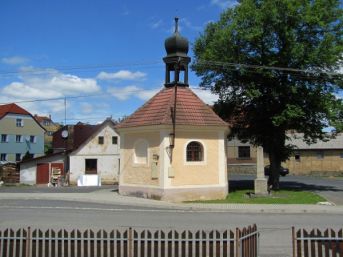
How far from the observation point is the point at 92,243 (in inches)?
327

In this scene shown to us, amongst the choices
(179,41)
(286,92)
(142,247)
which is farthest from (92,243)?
(286,92)

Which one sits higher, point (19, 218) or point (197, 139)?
point (197, 139)

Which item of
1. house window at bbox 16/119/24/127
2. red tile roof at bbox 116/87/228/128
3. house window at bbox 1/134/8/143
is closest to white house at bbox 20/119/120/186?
red tile roof at bbox 116/87/228/128

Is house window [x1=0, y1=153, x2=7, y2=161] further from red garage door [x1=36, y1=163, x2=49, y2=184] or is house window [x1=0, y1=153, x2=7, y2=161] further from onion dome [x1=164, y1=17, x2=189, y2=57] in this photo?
onion dome [x1=164, y1=17, x2=189, y2=57]

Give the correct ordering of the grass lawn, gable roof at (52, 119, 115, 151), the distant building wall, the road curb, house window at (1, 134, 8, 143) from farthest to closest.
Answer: the distant building wall → house window at (1, 134, 8, 143) → gable roof at (52, 119, 115, 151) → the grass lawn → the road curb

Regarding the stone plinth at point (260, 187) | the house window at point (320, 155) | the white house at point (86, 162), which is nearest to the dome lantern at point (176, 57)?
the stone plinth at point (260, 187)

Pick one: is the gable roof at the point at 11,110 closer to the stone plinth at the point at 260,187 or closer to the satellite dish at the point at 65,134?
the satellite dish at the point at 65,134

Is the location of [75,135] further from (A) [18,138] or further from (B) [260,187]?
(B) [260,187]

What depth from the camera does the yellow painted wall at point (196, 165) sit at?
26.0 meters

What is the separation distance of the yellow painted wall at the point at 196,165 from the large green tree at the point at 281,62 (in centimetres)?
468

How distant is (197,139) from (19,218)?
39.4 feet

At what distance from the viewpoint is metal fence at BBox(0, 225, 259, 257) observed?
811cm

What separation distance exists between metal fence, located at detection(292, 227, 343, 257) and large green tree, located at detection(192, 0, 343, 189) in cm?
2112

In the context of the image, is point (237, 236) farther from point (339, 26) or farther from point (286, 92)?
point (339, 26)
